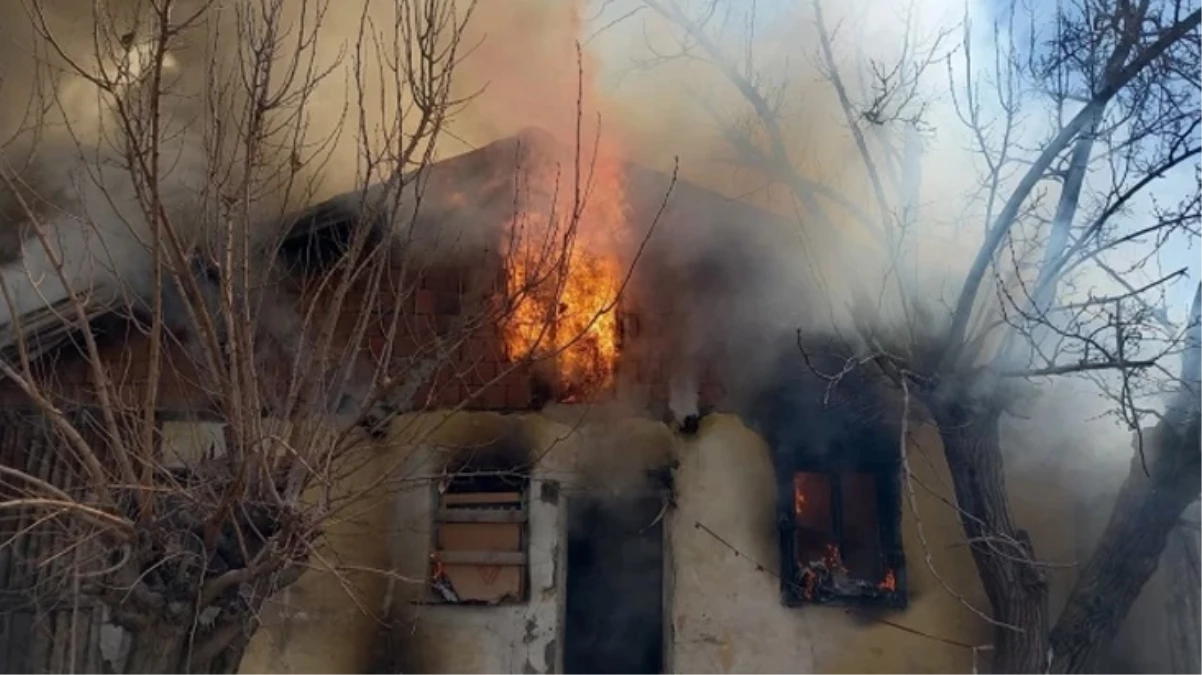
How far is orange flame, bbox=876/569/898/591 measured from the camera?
7.67 metres

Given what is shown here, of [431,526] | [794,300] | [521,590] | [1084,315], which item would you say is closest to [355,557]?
[431,526]

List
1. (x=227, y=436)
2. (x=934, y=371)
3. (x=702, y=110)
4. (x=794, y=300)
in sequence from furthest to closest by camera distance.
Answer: (x=702, y=110) < (x=794, y=300) < (x=934, y=371) < (x=227, y=436)

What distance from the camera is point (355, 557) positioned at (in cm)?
775

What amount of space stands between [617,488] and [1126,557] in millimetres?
3538

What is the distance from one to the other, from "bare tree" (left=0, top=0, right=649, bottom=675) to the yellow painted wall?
0.63 meters

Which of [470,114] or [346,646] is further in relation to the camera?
[470,114]

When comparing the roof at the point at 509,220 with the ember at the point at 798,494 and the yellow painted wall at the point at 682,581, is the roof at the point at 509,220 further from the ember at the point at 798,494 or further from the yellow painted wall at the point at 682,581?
A: the ember at the point at 798,494

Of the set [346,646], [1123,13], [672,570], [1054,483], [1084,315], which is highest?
[1123,13]

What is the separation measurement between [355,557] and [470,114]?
4269mm

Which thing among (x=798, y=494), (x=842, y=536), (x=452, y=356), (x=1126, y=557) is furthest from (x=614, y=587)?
A: (x=1126, y=557)

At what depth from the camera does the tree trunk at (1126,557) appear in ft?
20.3

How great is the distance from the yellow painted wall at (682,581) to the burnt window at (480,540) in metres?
0.10

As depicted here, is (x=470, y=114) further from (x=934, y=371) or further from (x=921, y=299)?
(x=934, y=371)

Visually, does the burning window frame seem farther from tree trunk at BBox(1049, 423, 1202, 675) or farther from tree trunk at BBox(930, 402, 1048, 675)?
tree trunk at BBox(1049, 423, 1202, 675)
